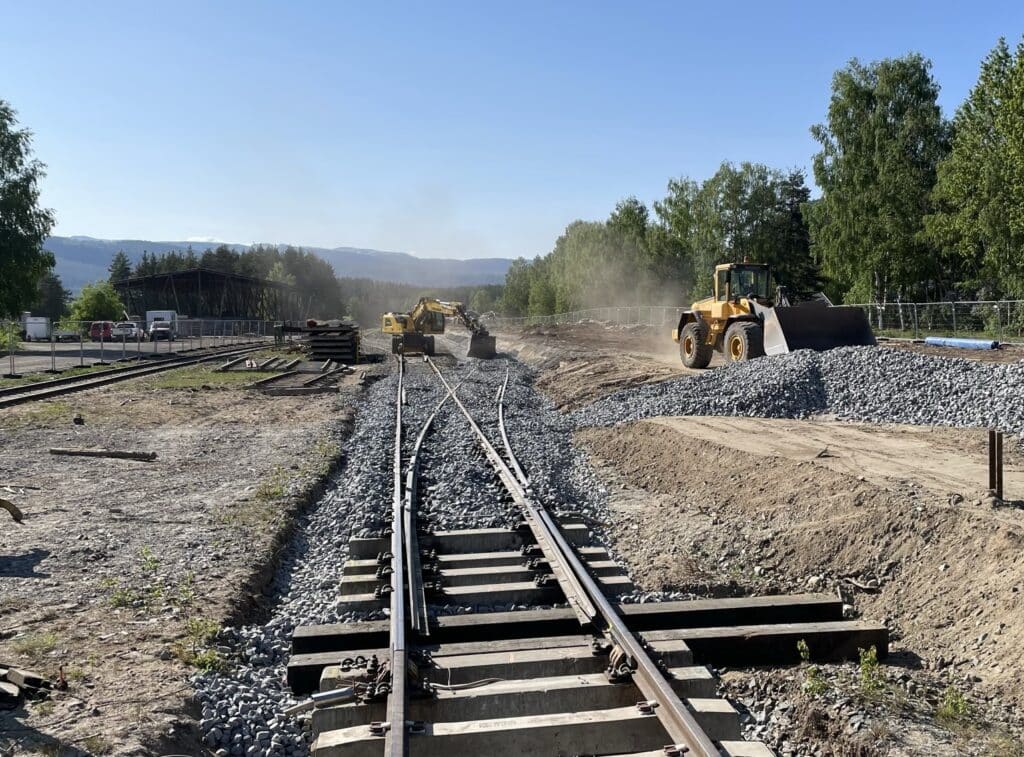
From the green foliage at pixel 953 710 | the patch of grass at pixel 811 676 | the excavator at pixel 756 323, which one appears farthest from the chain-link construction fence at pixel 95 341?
the green foliage at pixel 953 710

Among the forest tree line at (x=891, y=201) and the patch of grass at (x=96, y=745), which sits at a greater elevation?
the forest tree line at (x=891, y=201)

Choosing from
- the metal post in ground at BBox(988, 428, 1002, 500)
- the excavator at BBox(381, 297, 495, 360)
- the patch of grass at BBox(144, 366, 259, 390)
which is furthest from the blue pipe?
the patch of grass at BBox(144, 366, 259, 390)

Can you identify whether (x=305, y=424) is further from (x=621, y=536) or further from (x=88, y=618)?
(x=88, y=618)

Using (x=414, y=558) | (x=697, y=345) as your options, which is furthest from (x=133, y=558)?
(x=697, y=345)

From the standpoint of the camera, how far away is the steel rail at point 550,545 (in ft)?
19.4

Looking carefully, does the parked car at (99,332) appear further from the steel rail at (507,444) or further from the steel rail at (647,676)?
the steel rail at (647,676)

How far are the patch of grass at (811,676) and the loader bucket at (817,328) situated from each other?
15.3 m

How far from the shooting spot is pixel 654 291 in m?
82.9

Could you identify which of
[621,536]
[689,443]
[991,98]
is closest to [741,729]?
[621,536]

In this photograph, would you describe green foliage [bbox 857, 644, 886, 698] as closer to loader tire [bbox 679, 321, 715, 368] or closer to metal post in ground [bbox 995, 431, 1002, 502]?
metal post in ground [bbox 995, 431, 1002, 502]

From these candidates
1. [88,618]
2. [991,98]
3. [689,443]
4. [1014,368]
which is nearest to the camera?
[88,618]

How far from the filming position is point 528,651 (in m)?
5.29

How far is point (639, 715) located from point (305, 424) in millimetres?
14142

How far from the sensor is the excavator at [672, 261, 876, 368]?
2038 centimetres
